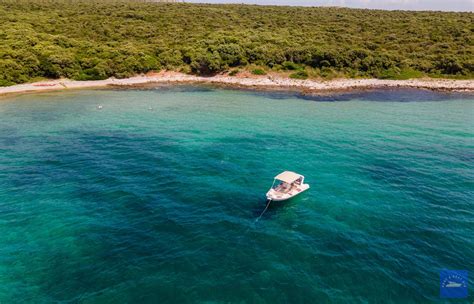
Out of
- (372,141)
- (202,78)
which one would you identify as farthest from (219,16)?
(372,141)

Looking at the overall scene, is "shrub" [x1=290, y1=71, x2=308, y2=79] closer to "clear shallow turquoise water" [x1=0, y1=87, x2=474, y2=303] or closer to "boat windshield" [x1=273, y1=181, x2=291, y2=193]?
"clear shallow turquoise water" [x1=0, y1=87, x2=474, y2=303]

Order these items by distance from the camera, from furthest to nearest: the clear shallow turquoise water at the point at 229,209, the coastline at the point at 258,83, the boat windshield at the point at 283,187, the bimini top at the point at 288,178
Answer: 1. the coastline at the point at 258,83
2. the boat windshield at the point at 283,187
3. the bimini top at the point at 288,178
4. the clear shallow turquoise water at the point at 229,209

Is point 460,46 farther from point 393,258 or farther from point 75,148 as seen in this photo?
point 75,148

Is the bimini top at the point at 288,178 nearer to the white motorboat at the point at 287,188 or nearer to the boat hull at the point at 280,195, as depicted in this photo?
the white motorboat at the point at 287,188

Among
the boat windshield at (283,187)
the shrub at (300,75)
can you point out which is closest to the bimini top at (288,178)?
the boat windshield at (283,187)
